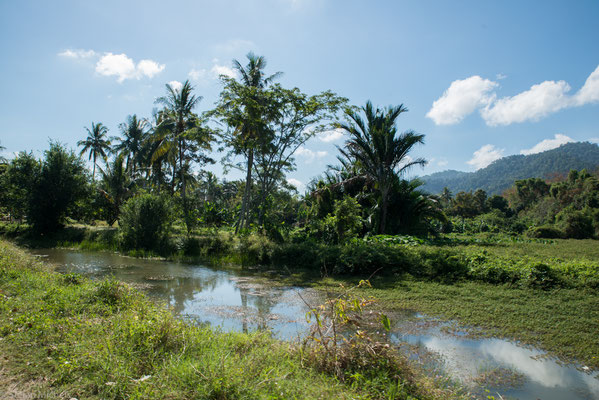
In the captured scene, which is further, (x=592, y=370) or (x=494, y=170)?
(x=494, y=170)

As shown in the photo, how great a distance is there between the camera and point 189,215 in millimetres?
19094

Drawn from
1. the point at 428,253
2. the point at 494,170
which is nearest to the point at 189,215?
the point at 428,253

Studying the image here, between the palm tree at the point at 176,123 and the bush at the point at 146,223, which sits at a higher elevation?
the palm tree at the point at 176,123

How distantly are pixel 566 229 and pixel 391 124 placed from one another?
690 inches

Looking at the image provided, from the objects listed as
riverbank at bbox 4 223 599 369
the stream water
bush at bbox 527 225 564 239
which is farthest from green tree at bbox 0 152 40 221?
bush at bbox 527 225 564 239

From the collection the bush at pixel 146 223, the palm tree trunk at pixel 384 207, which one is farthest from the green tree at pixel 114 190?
the palm tree trunk at pixel 384 207

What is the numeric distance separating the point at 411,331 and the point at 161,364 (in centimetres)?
406

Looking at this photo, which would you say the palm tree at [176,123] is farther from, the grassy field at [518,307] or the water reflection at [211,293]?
the grassy field at [518,307]

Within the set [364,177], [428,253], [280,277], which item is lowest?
[280,277]

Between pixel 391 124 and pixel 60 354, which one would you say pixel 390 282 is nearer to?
pixel 60 354

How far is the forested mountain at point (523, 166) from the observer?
446 feet

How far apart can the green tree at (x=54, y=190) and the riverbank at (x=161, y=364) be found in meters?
19.1

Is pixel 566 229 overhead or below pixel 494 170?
below

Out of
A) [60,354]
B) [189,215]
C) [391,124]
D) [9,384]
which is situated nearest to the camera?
[9,384]
